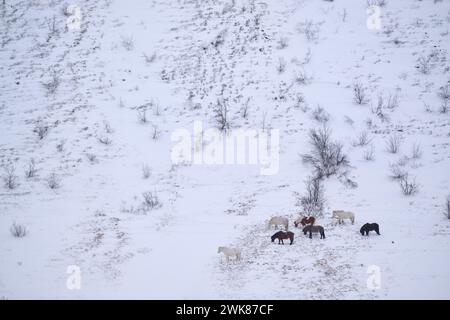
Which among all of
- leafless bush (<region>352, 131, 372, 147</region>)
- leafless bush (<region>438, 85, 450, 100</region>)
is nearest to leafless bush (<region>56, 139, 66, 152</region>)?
leafless bush (<region>352, 131, 372, 147</region>)

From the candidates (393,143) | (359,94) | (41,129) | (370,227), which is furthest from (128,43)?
(370,227)

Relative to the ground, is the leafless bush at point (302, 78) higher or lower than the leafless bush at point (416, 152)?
higher

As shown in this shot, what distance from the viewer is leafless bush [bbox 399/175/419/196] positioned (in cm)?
1235

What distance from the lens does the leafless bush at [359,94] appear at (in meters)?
15.9

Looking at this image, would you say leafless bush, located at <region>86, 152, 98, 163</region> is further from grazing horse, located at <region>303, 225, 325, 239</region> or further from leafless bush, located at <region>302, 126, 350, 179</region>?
grazing horse, located at <region>303, 225, 325, 239</region>

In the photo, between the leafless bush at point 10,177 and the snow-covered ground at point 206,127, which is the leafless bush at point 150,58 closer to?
the snow-covered ground at point 206,127

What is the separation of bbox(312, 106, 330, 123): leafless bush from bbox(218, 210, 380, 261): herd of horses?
4.50 meters

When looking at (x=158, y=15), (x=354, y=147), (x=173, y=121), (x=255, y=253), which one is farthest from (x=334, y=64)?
(x=255, y=253)

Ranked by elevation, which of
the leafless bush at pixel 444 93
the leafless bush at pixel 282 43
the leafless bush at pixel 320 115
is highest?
the leafless bush at pixel 282 43

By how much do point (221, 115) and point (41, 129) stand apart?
6071mm

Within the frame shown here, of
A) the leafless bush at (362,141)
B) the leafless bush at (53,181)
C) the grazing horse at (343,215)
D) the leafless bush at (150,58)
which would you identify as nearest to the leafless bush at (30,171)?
the leafless bush at (53,181)

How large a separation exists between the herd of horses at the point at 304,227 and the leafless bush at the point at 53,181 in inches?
232

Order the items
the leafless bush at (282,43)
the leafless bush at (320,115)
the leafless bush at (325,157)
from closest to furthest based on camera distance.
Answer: the leafless bush at (325,157), the leafless bush at (320,115), the leafless bush at (282,43)
